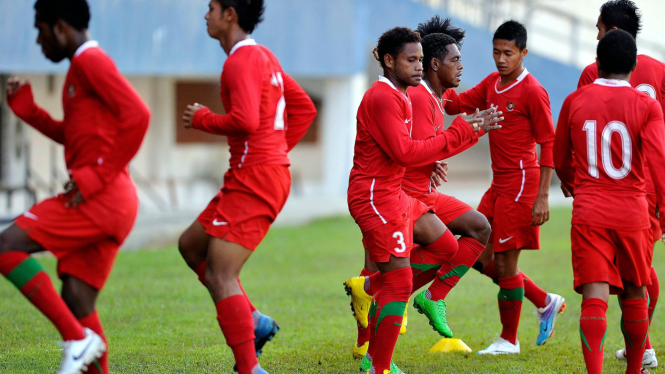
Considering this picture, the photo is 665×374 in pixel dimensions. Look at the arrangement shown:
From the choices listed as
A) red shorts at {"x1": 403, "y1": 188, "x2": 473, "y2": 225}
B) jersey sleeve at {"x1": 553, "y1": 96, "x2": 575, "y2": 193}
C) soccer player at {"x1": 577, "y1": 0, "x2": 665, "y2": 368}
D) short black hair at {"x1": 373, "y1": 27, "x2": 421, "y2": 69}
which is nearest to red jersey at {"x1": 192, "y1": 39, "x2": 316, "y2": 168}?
short black hair at {"x1": 373, "y1": 27, "x2": 421, "y2": 69}

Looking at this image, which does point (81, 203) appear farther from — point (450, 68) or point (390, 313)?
point (450, 68)

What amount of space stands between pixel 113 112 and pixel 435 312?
2.83 meters

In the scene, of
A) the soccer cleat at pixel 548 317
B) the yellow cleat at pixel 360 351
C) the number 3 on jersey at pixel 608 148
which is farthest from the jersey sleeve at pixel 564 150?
the yellow cleat at pixel 360 351

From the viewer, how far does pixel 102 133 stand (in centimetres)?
420

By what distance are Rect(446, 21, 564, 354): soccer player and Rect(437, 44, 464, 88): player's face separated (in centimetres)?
33

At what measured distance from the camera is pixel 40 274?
163 inches

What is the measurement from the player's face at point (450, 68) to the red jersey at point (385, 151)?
92 cm

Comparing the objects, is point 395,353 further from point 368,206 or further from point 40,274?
point 40,274

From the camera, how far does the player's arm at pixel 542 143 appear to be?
589cm

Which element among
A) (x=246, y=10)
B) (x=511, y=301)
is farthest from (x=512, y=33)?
(x=246, y=10)

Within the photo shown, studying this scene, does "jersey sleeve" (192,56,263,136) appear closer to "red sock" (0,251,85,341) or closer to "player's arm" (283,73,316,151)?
"player's arm" (283,73,316,151)

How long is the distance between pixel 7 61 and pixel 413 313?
35.1 feet

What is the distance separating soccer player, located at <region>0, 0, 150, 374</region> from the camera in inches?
161

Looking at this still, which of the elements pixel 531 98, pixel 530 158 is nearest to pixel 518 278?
pixel 530 158
